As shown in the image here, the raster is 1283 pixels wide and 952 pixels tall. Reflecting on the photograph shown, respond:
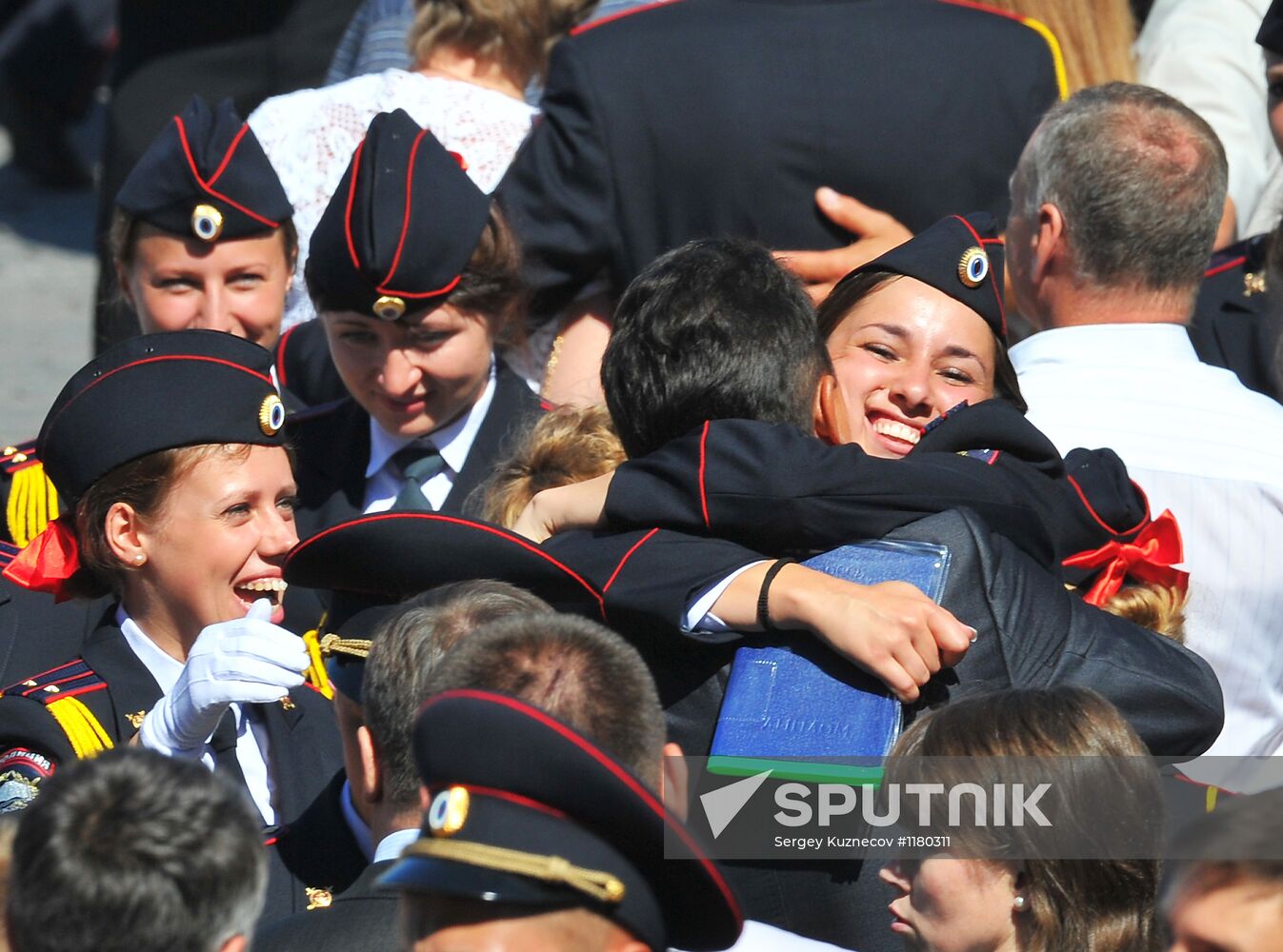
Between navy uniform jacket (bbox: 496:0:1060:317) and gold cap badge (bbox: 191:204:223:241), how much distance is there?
0.69 metres

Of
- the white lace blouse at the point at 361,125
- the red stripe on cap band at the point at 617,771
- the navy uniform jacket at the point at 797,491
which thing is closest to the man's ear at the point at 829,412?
the navy uniform jacket at the point at 797,491

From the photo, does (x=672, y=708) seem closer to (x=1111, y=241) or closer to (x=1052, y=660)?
(x=1052, y=660)

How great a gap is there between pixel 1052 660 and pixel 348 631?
1006 millimetres

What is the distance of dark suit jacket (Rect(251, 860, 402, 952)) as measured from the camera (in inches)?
87.4

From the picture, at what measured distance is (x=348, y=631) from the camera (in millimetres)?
2617

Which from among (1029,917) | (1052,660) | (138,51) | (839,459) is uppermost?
(839,459)

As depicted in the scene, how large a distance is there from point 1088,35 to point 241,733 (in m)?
2.94

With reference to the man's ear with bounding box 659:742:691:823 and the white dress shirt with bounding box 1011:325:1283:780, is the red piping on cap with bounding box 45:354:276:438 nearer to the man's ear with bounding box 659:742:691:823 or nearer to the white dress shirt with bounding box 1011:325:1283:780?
the man's ear with bounding box 659:742:691:823

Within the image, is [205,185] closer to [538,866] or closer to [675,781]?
[675,781]

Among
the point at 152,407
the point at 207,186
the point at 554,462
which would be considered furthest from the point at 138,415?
the point at 207,186

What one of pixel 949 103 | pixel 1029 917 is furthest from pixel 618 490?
pixel 949 103

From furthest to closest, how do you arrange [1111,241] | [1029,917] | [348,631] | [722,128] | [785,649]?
[722,128], [1111,241], [348,631], [785,649], [1029,917]

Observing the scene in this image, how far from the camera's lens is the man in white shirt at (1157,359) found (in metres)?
3.18

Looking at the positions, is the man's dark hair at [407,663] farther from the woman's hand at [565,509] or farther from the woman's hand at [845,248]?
the woman's hand at [845,248]
